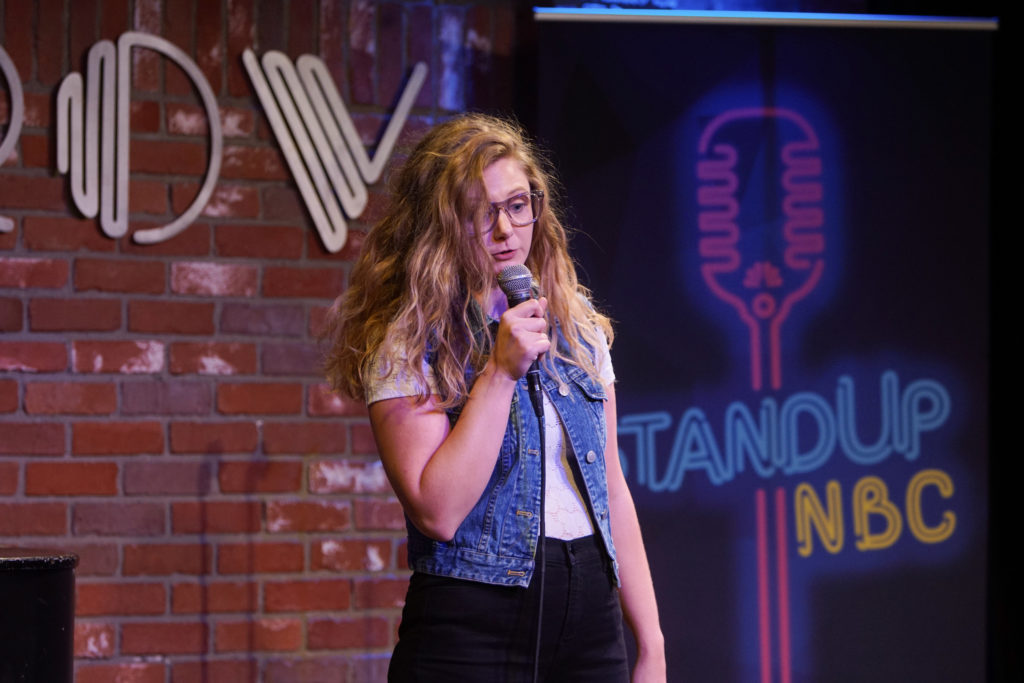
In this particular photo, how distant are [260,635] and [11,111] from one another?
1.39 metres

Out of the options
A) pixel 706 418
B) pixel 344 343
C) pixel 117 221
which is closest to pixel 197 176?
pixel 117 221

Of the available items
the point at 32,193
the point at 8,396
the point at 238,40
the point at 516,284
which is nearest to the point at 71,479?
the point at 8,396

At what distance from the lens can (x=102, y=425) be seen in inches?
99.5

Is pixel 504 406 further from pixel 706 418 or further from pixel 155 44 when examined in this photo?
pixel 155 44

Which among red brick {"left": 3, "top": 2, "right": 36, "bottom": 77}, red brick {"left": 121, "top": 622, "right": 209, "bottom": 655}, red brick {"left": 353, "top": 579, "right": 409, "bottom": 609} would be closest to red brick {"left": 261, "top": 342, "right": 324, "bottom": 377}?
red brick {"left": 353, "top": 579, "right": 409, "bottom": 609}

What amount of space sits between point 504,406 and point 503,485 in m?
→ 0.13

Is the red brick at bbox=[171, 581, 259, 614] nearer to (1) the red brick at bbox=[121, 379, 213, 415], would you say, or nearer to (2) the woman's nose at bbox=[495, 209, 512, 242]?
(1) the red brick at bbox=[121, 379, 213, 415]

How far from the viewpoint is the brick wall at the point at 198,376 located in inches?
98.4

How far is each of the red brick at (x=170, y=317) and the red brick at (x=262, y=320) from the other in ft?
0.14

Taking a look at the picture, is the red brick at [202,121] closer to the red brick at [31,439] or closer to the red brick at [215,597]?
the red brick at [31,439]

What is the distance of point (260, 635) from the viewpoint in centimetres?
259

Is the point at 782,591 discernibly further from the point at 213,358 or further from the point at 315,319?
the point at 213,358

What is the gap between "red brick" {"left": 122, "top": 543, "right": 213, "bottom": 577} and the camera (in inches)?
100.0

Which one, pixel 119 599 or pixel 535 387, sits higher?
pixel 535 387
